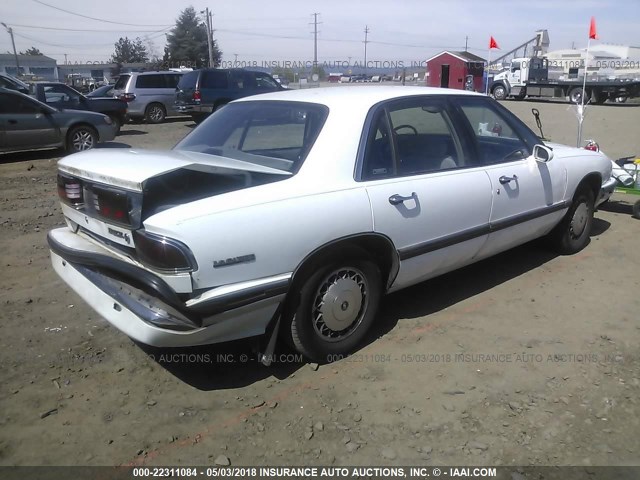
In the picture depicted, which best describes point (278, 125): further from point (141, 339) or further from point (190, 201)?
point (141, 339)

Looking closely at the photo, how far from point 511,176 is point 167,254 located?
9.18 feet

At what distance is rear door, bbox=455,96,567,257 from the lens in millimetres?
4031

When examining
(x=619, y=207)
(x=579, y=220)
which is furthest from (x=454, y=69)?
(x=579, y=220)

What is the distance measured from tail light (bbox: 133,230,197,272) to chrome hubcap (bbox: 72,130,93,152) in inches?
387

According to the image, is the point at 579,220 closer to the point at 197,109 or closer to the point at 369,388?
the point at 369,388

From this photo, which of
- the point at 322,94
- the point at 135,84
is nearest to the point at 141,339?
the point at 322,94

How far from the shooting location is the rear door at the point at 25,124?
10383 mm

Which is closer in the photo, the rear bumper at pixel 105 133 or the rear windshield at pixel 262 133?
the rear windshield at pixel 262 133

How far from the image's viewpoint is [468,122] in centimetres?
398

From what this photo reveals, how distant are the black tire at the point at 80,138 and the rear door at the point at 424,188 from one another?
9193mm

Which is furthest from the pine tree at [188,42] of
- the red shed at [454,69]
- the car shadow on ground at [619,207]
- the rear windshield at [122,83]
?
the car shadow on ground at [619,207]

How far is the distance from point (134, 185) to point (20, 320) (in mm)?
1876

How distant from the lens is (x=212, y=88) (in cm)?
1661

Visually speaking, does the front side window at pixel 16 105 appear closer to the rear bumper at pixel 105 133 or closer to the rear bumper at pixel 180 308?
the rear bumper at pixel 105 133
